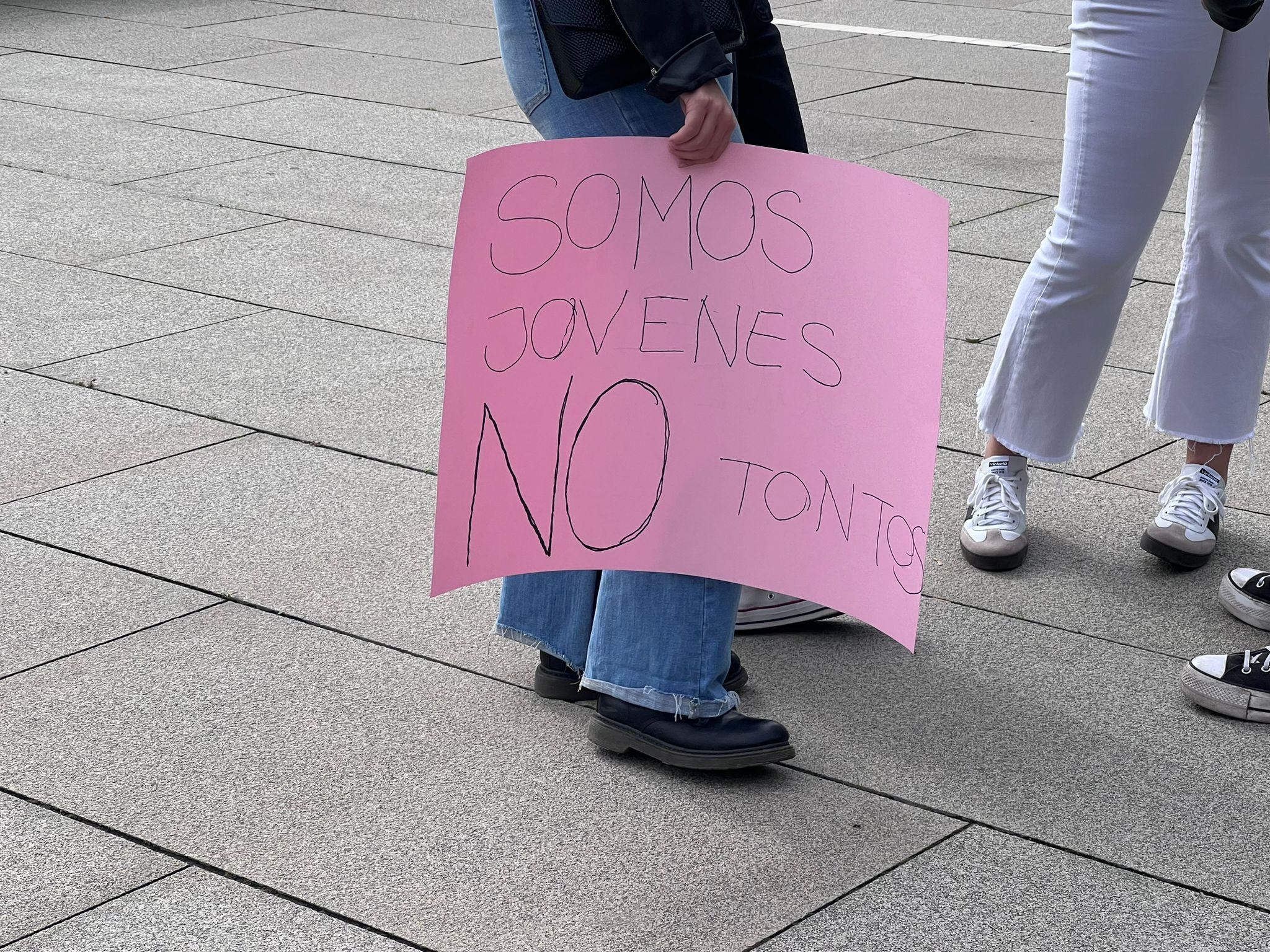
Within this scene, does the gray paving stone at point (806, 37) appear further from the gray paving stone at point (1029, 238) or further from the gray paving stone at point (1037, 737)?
the gray paving stone at point (1037, 737)

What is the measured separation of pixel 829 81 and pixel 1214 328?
21.7 feet

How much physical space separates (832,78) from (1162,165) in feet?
22.8

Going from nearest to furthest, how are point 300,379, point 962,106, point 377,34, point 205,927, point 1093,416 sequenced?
point 205,927, point 1093,416, point 300,379, point 962,106, point 377,34

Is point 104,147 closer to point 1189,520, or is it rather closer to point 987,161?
point 987,161

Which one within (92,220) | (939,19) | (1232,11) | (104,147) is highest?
(1232,11)

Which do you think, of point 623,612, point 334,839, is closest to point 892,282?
Answer: point 623,612

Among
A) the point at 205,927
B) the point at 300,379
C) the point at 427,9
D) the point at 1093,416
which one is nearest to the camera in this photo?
the point at 205,927

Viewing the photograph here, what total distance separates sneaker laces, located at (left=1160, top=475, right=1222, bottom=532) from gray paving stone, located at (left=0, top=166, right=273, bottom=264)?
165 inches

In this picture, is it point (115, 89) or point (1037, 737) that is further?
point (115, 89)

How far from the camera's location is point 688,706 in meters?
3.03

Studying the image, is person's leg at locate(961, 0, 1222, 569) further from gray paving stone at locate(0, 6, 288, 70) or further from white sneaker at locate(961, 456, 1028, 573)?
gray paving stone at locate(0, 6, 288, 70)

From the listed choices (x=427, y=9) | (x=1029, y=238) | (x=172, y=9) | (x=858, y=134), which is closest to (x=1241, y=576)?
(x=1029, y=238)

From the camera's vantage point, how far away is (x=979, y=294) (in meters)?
6.04

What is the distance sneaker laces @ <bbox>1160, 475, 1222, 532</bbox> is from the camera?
3973 mm
